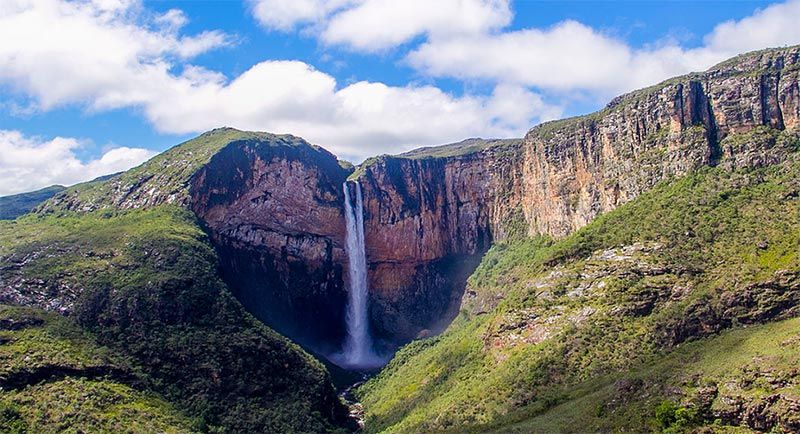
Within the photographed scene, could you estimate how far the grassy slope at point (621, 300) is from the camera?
5784 centimetres

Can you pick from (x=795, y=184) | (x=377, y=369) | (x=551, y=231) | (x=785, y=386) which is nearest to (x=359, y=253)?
(x=377, y=369)

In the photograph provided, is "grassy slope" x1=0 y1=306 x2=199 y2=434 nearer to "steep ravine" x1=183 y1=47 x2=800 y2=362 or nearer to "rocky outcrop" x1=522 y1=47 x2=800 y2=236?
"steep ravine" x1=183 y1=47 x2=800 y2=362

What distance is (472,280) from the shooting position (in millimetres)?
107500

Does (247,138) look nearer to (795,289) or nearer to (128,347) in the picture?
(128,347)

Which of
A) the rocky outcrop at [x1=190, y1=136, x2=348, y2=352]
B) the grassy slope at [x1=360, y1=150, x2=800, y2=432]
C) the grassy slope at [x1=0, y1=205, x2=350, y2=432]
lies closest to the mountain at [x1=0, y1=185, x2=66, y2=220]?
the grassy slope at [x1=0, y1=205, x2=350, y2=432]

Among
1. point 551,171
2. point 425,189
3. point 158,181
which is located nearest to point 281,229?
point 158,181

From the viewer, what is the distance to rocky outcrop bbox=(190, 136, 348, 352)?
332 feet

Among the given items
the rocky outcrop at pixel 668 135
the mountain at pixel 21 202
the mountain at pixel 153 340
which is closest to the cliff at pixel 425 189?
the rocky outcrop at pixel 668 135

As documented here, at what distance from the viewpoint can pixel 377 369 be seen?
101750mm

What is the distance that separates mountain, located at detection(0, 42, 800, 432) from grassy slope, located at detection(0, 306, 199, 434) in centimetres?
29

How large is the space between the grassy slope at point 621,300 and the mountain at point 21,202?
270 ft

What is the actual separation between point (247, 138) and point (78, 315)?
47.3 meters

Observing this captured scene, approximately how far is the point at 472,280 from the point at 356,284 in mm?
20722

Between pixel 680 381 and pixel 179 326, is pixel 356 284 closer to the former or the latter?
pixel 179 326
